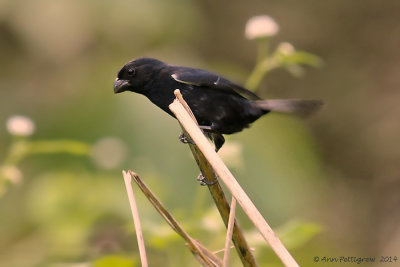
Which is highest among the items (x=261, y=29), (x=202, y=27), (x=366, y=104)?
(x=202, y=27)

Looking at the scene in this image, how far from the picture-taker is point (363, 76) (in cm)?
799

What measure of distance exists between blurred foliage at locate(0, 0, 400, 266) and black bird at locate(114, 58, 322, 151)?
0.46 feet

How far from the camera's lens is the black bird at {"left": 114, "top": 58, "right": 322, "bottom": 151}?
10.9ft

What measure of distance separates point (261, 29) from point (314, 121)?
4.51 meters

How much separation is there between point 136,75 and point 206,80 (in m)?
0.32

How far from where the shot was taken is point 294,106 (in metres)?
3.33

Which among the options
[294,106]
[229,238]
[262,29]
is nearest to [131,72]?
[262,29]

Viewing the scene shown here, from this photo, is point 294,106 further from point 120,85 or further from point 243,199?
point 243,199

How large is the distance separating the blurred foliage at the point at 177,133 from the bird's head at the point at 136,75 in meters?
0.35

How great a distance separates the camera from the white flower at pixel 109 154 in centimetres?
493

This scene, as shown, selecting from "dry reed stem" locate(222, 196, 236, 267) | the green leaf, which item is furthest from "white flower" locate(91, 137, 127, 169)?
"dry reed stem" locate(222, 196, 236, 267)

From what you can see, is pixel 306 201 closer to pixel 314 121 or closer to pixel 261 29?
pixel 314 121

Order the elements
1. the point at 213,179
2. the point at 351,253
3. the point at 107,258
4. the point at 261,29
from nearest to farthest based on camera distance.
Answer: the point at 213,179
the point at 107,258
the point at 261,29
the point at 351,253

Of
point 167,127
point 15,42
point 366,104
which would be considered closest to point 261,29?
point 167,127
